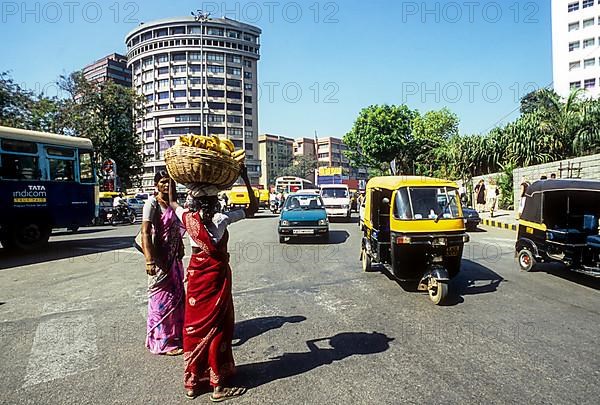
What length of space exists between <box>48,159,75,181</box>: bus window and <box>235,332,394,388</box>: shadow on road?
10.4 m

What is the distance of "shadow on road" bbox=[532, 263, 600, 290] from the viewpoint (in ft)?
25.2

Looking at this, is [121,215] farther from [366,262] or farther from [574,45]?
[574,45]

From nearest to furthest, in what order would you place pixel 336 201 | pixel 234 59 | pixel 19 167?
1. pixel 19 167
2. pixel 336 201
3. pixel 234 59

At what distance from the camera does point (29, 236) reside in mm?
11578

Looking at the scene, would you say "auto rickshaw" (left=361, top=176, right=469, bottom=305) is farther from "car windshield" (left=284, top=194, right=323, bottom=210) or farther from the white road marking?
"car windshield" (left=284, top=194, right=323, bottom=210)

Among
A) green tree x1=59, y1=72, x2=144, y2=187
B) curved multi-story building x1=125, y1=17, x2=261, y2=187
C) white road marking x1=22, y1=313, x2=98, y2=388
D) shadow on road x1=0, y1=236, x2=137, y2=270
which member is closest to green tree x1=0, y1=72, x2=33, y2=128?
green tree x1=59, y1=72, x2=144, y2=187

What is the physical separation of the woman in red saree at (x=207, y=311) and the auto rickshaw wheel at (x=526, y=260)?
7257 mm

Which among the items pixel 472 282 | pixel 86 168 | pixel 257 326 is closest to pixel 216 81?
pixel 86 168

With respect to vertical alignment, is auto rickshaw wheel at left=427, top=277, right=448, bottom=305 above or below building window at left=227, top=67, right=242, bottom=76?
below

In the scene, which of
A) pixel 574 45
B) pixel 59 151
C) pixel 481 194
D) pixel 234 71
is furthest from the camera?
pixel 234 71

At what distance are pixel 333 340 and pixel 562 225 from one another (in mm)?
6104

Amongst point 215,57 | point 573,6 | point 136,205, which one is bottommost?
point 136,205

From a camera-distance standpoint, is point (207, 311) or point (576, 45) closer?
point (207, 311)

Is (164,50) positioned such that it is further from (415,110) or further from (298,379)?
(298,379)
